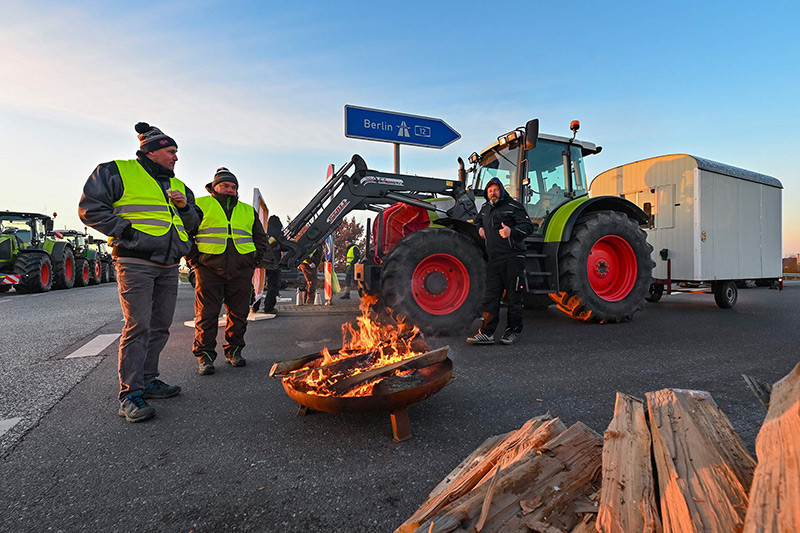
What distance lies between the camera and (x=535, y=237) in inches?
223

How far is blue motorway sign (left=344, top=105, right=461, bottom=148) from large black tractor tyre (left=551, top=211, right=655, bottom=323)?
104 inches

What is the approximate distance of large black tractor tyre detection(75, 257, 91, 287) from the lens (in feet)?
54.4

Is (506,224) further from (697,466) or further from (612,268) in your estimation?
(697,466)

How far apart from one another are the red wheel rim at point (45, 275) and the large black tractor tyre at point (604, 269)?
48.9 feet

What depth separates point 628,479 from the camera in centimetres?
124

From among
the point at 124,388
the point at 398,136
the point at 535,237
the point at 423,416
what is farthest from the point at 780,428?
the point at 398,136

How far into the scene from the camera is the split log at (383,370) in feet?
7.70

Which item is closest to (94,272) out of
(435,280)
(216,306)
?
(216,306)

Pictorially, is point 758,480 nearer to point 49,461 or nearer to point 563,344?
point 49,461

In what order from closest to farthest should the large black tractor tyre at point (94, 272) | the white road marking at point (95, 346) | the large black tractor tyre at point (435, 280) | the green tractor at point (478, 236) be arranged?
the white road marking at point (95, 346) → the large black tractor tyre at point (435, 280) → the green tractor at point (478, 236) → the large black tractor tyre at point (94, 272)

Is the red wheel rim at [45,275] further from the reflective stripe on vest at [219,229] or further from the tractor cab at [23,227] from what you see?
the reflective stripe on vest at [219,229]

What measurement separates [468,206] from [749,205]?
580cm

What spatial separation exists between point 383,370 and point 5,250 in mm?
14875

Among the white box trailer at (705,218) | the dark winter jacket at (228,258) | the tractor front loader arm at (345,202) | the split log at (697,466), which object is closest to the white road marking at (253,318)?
the tractor front loader arm at (345,202)
